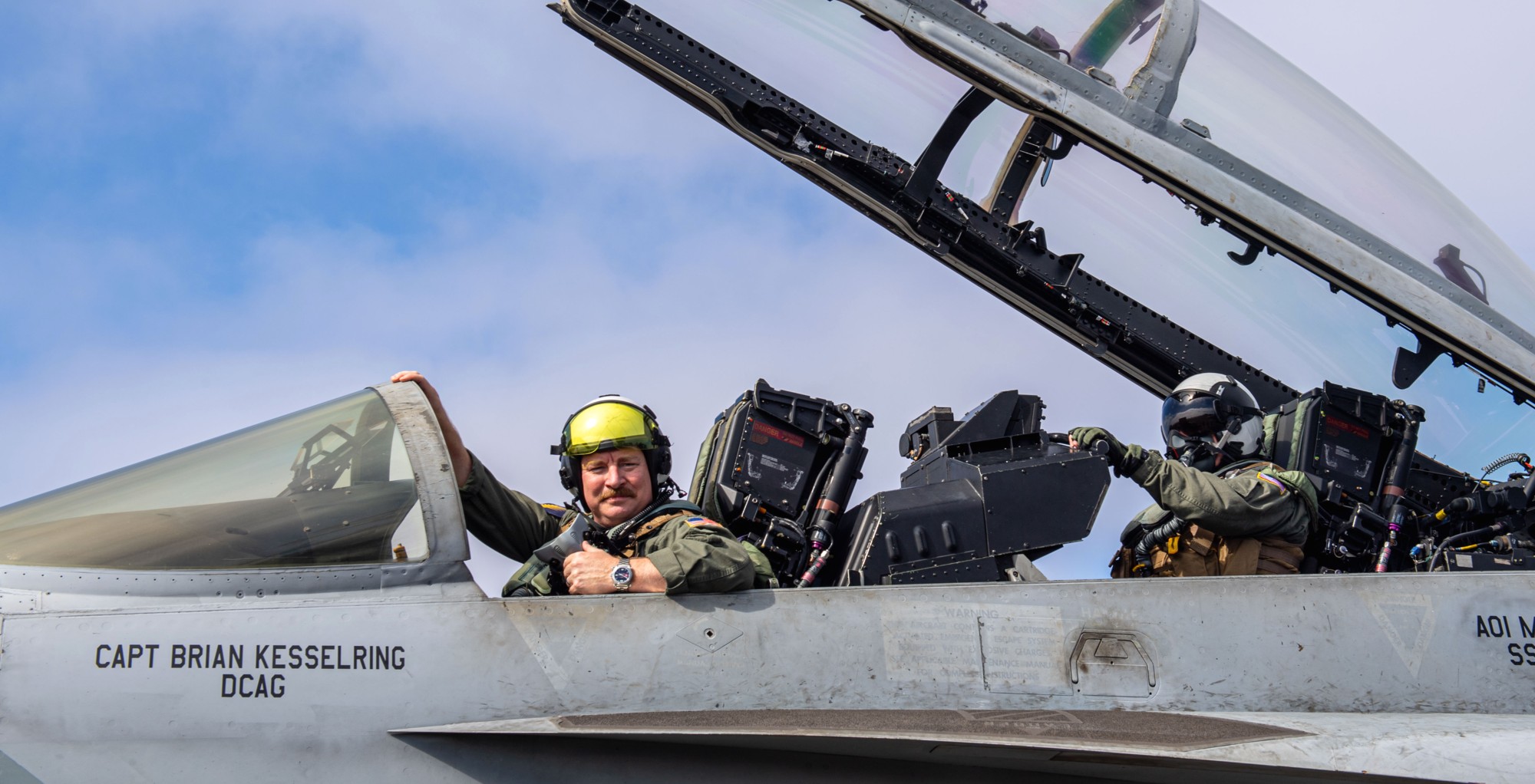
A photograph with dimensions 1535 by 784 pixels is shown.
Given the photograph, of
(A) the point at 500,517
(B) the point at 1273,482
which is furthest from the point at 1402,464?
(A) the point at 500,517

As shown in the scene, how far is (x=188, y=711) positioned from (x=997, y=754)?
198 cm

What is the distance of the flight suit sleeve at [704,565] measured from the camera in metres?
3.19

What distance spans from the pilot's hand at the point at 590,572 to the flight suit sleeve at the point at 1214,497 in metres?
2.09

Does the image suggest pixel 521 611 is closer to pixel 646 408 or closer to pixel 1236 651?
pixel 646 408

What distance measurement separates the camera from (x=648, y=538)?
362 cm

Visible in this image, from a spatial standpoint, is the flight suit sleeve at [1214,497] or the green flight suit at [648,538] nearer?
the green flight suit at [648,538]

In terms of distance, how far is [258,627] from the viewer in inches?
115

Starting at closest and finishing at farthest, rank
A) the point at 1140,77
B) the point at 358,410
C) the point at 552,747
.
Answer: the point at 552,747 < the point at 358,410 < the point at 1140,77

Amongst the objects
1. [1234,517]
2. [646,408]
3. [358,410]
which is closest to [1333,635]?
[1234,517]

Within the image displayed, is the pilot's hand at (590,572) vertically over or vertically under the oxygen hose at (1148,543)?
under

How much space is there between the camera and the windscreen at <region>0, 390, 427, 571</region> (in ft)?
9.74

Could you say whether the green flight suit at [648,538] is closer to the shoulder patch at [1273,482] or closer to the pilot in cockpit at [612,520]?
the pilot in cockpit at [612,520]

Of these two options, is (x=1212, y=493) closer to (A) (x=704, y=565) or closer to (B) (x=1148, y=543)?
(B) (x=1148, y=543)

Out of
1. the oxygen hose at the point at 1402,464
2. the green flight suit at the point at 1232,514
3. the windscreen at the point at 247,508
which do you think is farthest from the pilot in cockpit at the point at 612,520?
the oxygen hose at the point at 1402,464
